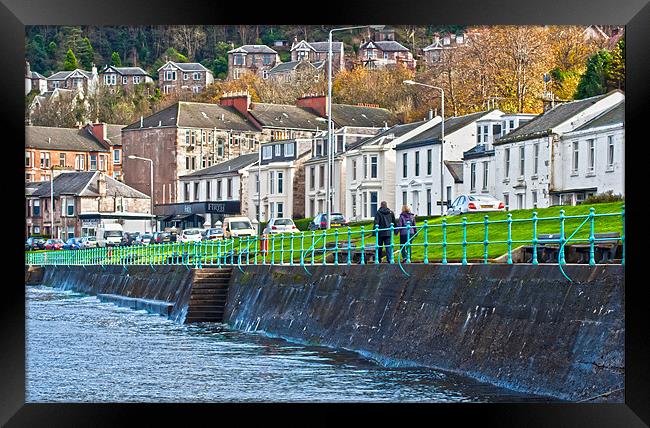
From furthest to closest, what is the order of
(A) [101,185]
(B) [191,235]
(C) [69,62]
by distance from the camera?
(C) [69,62], (A) [101,185], (B) [191,235]

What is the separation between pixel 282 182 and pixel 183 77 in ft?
146

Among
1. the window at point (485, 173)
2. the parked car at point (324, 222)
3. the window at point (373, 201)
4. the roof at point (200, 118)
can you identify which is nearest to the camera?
the parked car at point (324, 222)

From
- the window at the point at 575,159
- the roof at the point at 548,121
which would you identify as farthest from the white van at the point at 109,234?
the window at the point at 575,159

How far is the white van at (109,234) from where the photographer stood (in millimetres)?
75562

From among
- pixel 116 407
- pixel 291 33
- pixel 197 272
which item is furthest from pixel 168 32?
pixel 116 407

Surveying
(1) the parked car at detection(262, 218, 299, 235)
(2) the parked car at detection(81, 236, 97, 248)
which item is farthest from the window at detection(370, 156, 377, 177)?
(1) the parked car at detection(262, 218, 299, 235)

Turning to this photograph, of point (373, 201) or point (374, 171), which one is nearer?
point (373, 201)

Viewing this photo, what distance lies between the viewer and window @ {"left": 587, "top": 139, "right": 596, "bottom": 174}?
165ft

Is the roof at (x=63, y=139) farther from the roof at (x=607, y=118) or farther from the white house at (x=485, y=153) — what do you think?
the roof at (x=607, y=118)

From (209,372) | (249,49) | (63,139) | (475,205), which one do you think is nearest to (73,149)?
(63,139)

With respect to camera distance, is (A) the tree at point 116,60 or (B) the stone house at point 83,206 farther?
(A) the tree at point 116,60

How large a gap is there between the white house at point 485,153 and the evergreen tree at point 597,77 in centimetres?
458

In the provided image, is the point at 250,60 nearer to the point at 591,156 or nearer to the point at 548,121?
the point at 548,121

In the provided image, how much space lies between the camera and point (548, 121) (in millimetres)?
54750
